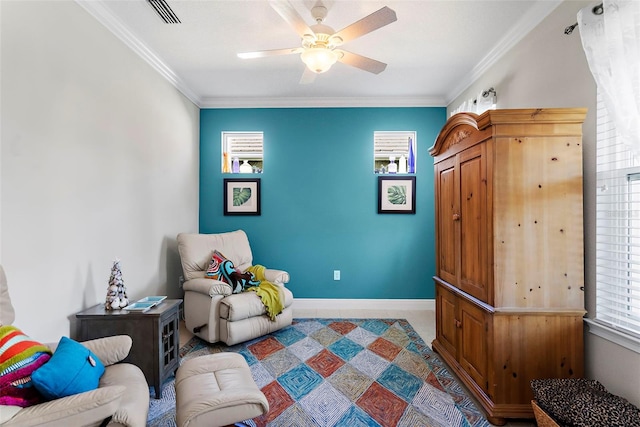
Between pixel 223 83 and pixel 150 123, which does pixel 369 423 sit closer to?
pixel 150 123

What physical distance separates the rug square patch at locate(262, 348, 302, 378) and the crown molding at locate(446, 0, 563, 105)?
10.7 feet

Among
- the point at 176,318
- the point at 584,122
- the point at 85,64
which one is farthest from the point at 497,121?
the point at 85,64

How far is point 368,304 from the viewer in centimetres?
402

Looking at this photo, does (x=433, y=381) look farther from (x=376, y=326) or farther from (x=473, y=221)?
(x=473, y=221)

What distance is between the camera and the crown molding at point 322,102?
399cm

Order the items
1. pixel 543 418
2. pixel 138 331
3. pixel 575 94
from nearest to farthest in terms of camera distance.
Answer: pixel 543 418
pixel 575 94
pixel 138 331

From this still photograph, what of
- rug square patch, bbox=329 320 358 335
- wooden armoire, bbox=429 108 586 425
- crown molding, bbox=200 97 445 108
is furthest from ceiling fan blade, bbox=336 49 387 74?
rug square patch, bbox=329 320 358 335

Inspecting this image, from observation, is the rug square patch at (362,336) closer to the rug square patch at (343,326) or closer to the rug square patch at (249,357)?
the rug square patch at (343,326)

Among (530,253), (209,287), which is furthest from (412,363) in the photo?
(209,287)

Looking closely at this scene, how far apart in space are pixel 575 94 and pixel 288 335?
308 cm

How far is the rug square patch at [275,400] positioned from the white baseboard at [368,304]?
1.76 m

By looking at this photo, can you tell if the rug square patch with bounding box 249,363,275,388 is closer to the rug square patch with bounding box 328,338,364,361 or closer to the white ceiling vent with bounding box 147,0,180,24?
the rug square patch with bounding box 328,338,364,361

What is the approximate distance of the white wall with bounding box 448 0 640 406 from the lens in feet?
5.44

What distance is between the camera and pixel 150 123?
2.96m
